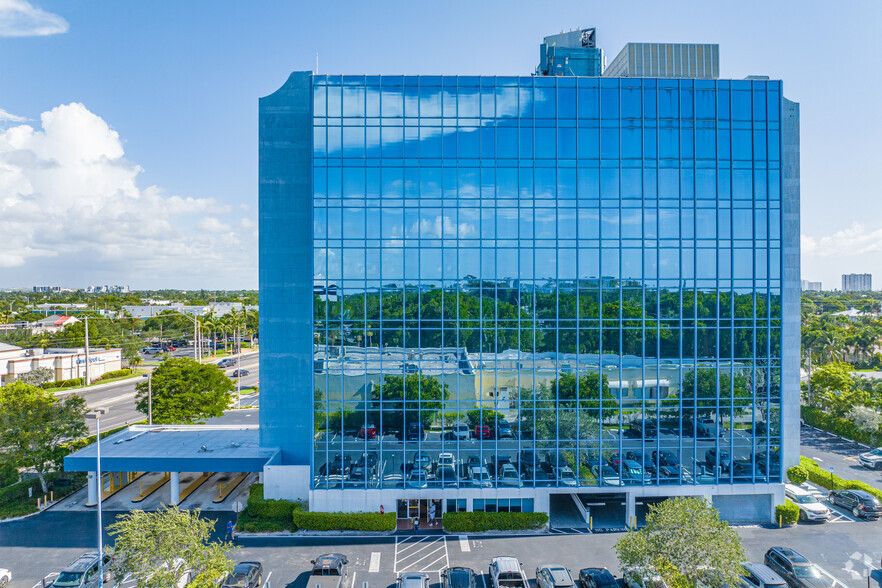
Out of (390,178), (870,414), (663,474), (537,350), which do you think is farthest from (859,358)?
(390,178)

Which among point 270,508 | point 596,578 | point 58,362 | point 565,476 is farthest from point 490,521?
point 58,362

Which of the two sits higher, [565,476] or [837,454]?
[565,476]

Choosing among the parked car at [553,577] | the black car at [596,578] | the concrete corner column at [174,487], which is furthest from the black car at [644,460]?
the concrete corner column at [174,487]

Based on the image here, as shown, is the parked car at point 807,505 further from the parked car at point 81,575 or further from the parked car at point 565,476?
the parked car at point 81,575

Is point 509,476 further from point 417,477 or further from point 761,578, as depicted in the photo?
point 761,578

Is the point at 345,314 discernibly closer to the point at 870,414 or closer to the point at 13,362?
the point at 870,414
